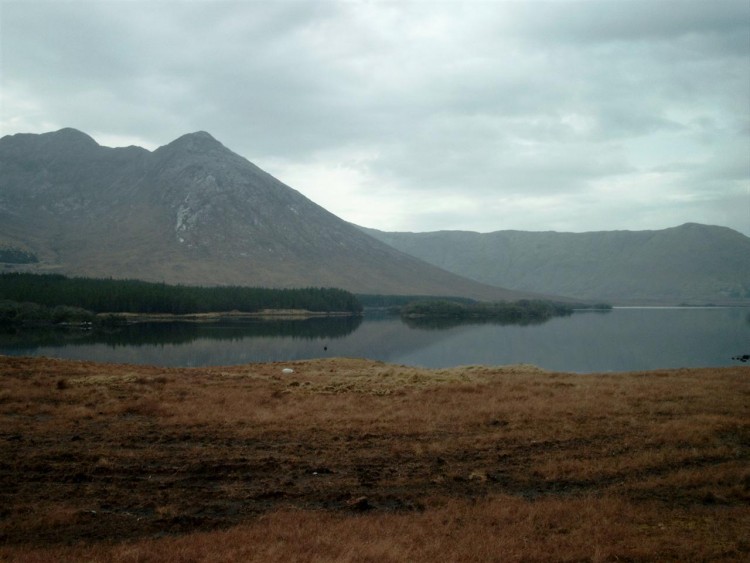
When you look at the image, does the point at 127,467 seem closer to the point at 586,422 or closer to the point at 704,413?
the point at 586,422

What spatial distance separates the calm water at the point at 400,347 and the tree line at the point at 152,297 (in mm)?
26346

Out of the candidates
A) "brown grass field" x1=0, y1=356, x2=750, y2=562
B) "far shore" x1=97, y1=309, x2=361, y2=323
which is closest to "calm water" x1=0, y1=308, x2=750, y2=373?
"far shore" x1=97, y1=309, x2=361, y2=323

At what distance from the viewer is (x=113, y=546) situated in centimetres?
955

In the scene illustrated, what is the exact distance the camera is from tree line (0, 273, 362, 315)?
12075 centimetres

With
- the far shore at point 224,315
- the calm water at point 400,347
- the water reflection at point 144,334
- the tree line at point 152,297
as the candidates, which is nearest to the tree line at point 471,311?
the far shore at point 224,315

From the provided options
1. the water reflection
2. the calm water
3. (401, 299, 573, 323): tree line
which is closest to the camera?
the calm water

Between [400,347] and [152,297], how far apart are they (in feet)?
258

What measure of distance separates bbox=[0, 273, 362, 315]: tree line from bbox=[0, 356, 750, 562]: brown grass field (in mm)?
109689

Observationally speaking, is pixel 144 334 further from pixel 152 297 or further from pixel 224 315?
pixel 224 315

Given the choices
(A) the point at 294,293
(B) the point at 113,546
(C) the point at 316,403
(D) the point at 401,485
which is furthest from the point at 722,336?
(A) the point at 294,293

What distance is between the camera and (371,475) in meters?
13.6

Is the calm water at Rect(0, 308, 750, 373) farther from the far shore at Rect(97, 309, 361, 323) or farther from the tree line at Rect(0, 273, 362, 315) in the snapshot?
the tree line at Rect(0, 273, 362, 315)

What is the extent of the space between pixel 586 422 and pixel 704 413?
4377 millimetres

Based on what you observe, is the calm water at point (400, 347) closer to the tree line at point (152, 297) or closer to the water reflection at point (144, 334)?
the water reflection at point (144, 334)
